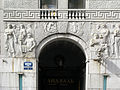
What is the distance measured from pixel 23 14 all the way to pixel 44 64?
15.2ft

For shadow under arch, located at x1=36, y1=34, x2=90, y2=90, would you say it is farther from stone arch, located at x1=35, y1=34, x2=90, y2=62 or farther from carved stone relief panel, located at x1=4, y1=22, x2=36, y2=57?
carved stone relief panel, located at x1=4, y1=22, x2=36, y2=57

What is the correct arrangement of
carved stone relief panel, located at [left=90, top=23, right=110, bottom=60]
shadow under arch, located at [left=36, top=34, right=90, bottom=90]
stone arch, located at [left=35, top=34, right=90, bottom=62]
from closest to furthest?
carved stone relief panel, located at [left=90, top=23, right=110, bottom=60] < stone arch, located at [left=35, top=34, right=90, bottom=62] < shadow under arch, located at [left=36, top=34, right=90, bottom=90]

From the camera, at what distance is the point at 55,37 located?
10336 mm

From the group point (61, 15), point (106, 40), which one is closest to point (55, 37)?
point (61, 15)

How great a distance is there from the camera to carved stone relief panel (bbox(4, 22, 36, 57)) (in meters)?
10.2

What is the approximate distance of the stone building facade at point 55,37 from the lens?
10188mm

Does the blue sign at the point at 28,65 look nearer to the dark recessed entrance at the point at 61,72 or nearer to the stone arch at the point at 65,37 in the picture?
the stone arch at the point at 65,37

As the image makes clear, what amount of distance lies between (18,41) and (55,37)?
1.63m

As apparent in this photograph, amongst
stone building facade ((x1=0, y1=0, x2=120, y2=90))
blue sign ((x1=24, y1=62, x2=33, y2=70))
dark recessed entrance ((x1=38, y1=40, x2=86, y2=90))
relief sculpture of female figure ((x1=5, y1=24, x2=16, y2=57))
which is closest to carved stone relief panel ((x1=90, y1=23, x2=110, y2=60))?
stone building facade ((x1=0, y1=0, x2=120, y2=90))

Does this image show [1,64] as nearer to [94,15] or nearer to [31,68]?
[31,68]

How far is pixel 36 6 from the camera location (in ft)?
34.2

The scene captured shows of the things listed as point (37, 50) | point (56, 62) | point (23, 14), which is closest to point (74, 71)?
point (56, 62)

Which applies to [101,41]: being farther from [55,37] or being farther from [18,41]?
[18,41]

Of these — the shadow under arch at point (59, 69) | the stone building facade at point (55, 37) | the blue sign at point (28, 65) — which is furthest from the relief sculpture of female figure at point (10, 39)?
the shadow under arch at point (59, 69)
